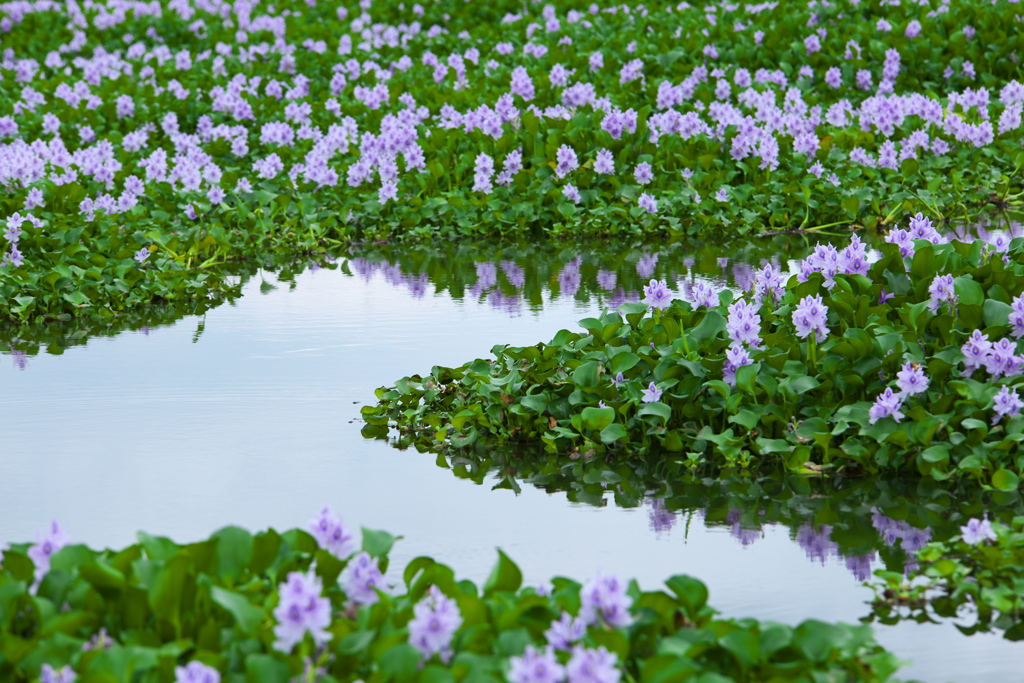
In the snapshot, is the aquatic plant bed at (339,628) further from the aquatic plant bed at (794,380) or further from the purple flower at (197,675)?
the aquatic plant bed at (794,380)

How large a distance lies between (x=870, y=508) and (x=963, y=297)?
0.93 m

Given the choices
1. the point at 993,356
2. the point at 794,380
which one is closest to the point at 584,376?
the point at 794,380

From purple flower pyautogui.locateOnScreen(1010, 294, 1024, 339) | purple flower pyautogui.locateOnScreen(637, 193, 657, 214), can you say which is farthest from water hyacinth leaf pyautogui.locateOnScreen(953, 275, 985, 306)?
purple flower pyautogui.locateOnScreen(637, 193, 657, 214)

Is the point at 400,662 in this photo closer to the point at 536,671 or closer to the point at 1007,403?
the point at 536,671

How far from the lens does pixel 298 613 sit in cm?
262

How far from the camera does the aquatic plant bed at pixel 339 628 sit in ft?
8.67

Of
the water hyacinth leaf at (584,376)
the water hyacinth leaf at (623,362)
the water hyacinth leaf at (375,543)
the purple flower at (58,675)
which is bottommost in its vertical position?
the purple flower at (58,675)

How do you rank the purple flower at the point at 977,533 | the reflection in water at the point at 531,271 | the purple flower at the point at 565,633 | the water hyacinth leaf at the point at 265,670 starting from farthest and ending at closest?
the reflection in water at the point at 531,271, the purple flower at the point at 977,533, the purple flower at the point at 565,633, the water hyacinth leaf at the point at 265,670

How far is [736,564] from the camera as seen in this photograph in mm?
3711

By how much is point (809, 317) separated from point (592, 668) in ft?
7.69

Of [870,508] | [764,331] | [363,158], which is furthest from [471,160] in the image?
[870,508]

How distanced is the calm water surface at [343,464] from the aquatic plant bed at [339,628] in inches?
18.1

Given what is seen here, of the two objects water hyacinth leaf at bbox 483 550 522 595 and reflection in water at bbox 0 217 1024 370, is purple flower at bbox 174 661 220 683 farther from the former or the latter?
reflection in water at bbox 0 217 1024 370

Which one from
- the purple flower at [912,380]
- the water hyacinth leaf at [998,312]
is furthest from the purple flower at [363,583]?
the water hyacinth leaf at [998,312]
